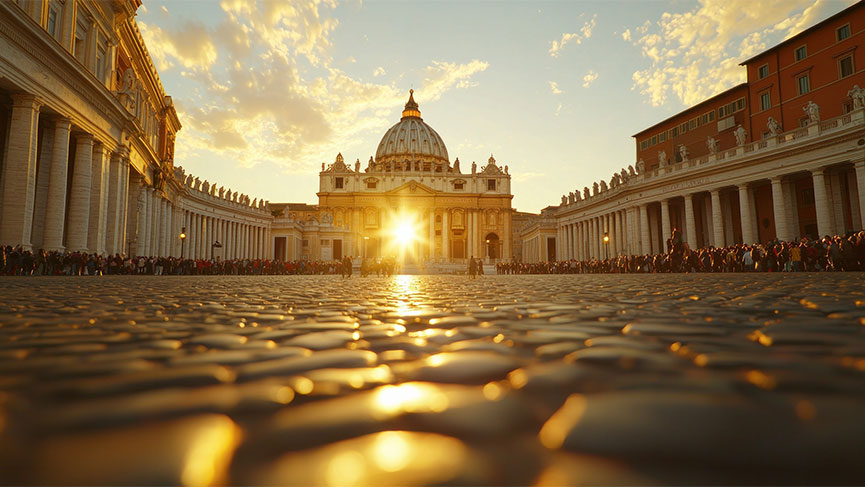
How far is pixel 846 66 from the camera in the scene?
31719 mm

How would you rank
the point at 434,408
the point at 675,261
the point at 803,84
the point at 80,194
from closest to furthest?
the point at 434,408
the point at 80,194
the point at 675,261
the point at 803,84

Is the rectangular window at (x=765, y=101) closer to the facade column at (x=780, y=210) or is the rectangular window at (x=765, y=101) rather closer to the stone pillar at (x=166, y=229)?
the facade column at (x=780, y=210)

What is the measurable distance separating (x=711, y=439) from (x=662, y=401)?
13.3 inches

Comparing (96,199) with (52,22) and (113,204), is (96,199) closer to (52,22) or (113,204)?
(113,204)

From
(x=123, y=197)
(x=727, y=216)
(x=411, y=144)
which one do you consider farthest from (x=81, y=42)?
(x=411, y=144)

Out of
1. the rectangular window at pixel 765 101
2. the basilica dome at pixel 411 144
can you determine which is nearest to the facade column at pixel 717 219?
the rectangular window at pixel 765 101

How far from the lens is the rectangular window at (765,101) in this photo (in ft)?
124

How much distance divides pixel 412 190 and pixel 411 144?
25027 mm

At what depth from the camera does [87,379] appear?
170 centimetres

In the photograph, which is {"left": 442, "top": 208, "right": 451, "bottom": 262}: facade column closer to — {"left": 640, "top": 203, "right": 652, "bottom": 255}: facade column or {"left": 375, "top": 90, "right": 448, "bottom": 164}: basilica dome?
{"left": 375, "top": 90, "right": 448, "bottom": 164}: basilica dome

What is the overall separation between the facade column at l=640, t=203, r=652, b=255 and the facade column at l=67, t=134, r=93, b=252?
41821mm

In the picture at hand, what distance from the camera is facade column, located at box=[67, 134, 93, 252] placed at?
20844mm

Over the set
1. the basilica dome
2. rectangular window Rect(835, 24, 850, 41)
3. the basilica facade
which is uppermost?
the basilica dome

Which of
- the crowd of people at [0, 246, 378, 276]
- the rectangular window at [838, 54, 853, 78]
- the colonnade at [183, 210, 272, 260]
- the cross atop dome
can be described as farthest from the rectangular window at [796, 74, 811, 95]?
the cross atop dome
